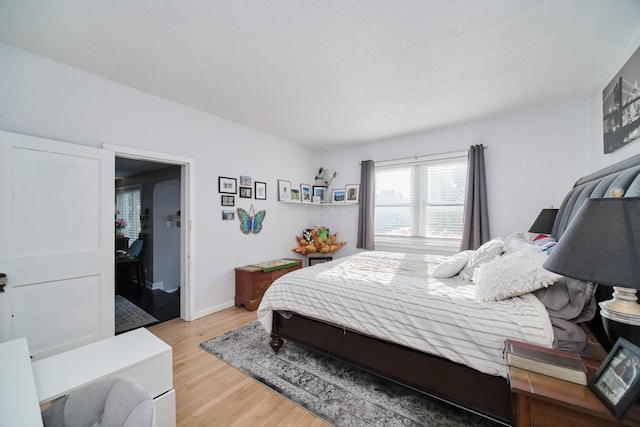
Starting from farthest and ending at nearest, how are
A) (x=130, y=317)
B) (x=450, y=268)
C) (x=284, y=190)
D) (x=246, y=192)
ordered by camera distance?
(x=284, y=190) < (x=246, y=192) < (x=130, y=317) < (x=450, y=268)

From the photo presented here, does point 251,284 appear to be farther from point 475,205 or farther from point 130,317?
point 475,205

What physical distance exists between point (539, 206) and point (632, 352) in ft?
9.55

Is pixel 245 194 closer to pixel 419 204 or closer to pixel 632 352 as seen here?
pixel 419 204

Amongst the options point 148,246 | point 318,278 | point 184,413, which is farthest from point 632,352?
point 148,246

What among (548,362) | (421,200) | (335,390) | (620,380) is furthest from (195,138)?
(620,380)

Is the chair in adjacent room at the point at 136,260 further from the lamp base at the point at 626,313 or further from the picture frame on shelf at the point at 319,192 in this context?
the lamp base at the point at 626,313

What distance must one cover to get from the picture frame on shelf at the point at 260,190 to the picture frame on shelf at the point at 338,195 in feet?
4.61

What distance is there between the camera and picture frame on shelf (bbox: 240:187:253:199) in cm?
368

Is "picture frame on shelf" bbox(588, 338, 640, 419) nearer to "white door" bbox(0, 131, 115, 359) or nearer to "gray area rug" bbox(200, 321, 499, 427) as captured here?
"gray area rug" bbox(200, 321, 499, 427)

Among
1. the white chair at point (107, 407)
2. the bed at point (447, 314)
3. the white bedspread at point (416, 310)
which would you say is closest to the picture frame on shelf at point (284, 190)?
the white bedspread at point (416, 310)

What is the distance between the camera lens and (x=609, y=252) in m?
0.79

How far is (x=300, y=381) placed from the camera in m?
1.94

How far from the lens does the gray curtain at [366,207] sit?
4332 mm

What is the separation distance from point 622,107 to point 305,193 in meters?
3.87
